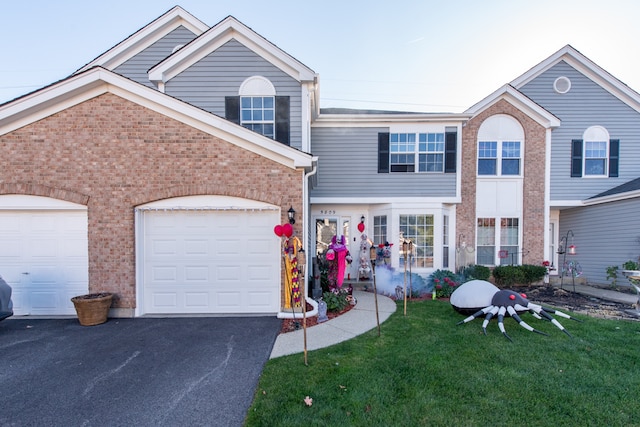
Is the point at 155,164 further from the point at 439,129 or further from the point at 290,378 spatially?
the point at 439,129

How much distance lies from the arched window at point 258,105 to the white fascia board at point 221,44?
0.75 metres

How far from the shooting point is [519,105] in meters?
10.7

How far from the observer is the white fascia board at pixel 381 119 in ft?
33.0

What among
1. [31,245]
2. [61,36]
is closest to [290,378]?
A: [31,245]

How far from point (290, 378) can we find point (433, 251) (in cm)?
769

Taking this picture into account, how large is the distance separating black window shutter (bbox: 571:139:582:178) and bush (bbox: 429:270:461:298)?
6.54 meters

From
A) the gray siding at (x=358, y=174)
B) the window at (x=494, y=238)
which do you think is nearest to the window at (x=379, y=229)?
the gray siding at (x=358, y=174)

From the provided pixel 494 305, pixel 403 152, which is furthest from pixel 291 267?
pixel 403 152

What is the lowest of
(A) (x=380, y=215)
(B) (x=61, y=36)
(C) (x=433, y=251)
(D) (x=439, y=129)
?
(C) (x=433, y=251)

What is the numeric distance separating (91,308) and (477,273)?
1079 centimetres

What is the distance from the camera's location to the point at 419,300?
8406 mm

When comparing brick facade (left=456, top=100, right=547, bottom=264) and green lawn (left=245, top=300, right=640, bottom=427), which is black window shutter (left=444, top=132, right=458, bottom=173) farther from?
green lawn (left=245, top=300, right=640, bottom=427)

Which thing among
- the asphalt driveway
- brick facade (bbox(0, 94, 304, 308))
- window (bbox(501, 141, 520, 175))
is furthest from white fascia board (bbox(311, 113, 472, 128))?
the asphalt driveway

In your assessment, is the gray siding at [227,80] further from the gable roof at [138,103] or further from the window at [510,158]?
the window at [510,158]
